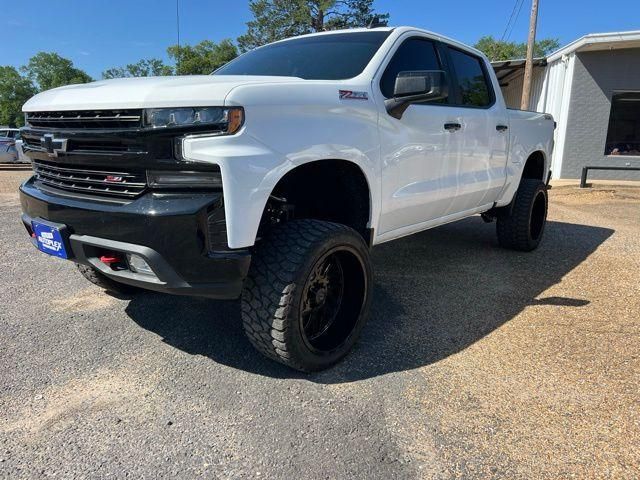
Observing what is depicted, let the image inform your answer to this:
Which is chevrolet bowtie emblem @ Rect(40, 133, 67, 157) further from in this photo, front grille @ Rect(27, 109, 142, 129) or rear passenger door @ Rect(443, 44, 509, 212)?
rear passenger door @ Rect(443, 44, 509, 212)

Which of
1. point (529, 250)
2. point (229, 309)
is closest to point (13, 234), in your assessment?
point (229, 309)

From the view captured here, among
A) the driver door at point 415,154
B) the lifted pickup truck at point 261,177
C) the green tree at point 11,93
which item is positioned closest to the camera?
the lifted pickup truck at point 261,177

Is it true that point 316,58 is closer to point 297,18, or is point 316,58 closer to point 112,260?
point 112,260

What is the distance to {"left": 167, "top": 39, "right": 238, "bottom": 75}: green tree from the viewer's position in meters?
41.4

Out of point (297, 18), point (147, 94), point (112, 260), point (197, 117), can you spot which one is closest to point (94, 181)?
point (112, 260)

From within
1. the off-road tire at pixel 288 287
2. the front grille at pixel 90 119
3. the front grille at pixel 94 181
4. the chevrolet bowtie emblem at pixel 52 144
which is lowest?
the off-road tire at pixel 288 287

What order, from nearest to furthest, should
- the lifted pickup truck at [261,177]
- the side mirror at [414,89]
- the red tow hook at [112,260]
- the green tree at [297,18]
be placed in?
1. the lifted pickup truck at [261,177]
2. the red tow hook at [112,260]
3. the side mirror at [414,89]
4. the green tree at [297,18]

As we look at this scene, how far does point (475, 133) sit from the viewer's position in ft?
13.4

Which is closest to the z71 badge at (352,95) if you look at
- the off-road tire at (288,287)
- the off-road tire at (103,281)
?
the off-road tire at (288,287)

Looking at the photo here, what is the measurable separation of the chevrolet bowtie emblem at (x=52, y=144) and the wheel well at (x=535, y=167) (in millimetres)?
4871

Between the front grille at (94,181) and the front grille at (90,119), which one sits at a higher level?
the front grille at (90,119)

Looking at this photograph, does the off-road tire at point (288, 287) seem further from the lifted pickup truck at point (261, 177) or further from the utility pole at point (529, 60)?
the utility pole at point (529, 60)

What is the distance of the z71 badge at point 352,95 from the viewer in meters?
2.72

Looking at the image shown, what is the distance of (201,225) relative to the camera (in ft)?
7.02
